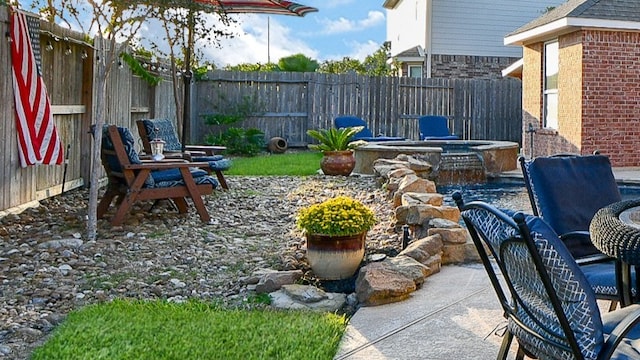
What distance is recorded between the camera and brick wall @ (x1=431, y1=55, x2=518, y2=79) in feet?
60.4

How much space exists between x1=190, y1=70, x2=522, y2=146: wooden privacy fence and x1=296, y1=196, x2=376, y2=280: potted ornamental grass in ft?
36.3

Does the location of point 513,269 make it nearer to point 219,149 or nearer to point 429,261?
point 429,261

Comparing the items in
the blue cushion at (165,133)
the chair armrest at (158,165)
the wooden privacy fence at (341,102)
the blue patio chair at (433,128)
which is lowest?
the chair armrest at (158,165)

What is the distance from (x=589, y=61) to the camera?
1035 cm

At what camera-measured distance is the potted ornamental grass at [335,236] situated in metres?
4.07

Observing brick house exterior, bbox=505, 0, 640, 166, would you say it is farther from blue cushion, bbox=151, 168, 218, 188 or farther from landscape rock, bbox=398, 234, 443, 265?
landscape rock, bbox=398, 234, 443, 265

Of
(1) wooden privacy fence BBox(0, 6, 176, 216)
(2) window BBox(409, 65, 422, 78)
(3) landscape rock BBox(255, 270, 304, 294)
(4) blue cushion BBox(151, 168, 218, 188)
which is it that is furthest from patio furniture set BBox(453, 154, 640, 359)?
(2) window BBox(409, 65, 422, 78)

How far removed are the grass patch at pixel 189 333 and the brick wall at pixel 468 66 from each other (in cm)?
1583

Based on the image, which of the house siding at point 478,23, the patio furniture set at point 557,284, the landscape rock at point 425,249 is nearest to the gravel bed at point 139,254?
the landscape rock at point 425,249

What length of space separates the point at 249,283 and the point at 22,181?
3.19 m

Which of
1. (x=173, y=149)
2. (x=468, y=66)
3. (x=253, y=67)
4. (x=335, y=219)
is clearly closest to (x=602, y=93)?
(x=173, y=149)

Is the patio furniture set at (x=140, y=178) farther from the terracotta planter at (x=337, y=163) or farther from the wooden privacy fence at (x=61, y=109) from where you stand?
the terracotta planter at (x=337, y=163)

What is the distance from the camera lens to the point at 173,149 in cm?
837

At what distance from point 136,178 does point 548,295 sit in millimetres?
4460
